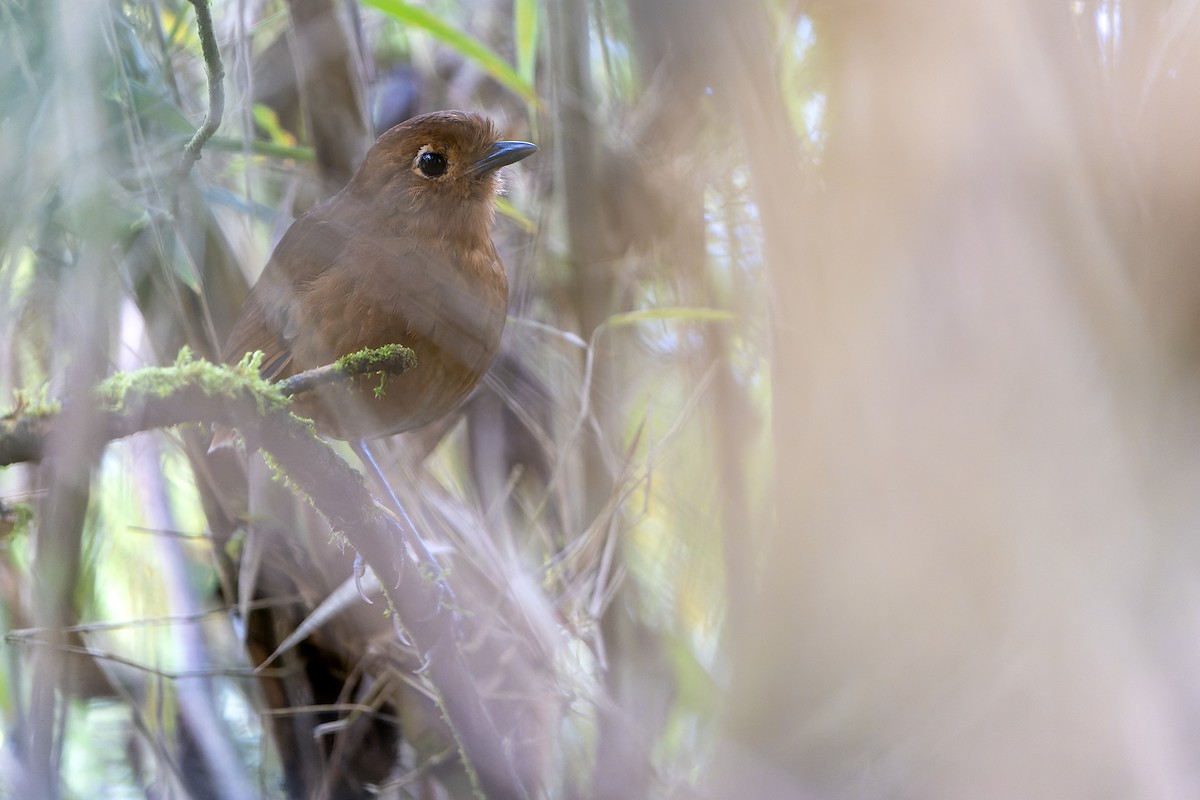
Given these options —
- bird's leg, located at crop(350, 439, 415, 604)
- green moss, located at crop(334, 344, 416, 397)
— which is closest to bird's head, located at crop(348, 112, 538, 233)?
bird's leg, located at crop(350, 439, 415, 604)

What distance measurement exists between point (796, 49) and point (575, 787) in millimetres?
1755

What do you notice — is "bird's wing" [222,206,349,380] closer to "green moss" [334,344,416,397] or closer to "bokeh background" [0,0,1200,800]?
"bokeh background" [0,0,1200,800]

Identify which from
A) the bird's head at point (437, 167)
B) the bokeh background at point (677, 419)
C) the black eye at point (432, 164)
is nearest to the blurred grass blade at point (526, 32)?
the bokeh background at point (677, 419)

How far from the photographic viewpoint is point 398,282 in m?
2.00

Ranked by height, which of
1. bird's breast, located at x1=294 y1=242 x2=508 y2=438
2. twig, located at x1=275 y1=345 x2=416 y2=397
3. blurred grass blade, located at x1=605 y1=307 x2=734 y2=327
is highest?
blurred grass blade, located at x1=605 y1=307 x2=734 y2=327

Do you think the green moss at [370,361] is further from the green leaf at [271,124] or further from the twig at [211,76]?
the green leaf at [271,124]

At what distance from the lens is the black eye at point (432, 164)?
7.56 ft

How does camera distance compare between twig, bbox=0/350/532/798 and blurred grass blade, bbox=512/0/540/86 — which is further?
blurred grass blade, bbox=512/0/540/86

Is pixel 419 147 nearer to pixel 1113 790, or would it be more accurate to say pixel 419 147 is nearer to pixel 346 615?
pixel 346 615

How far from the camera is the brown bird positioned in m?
1.91

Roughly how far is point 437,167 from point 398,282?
444mm

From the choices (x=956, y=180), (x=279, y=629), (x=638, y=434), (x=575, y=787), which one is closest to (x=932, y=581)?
(x=956, y=180)

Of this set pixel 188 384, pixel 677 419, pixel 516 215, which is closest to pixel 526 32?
pixel 516 215

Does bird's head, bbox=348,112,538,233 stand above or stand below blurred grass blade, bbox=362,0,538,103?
below
